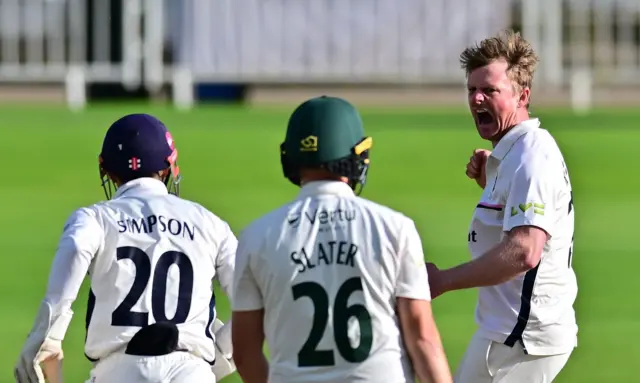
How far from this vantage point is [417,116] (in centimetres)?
2234

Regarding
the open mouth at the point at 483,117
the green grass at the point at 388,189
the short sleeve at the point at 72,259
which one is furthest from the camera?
the green grass at the point at 388,189

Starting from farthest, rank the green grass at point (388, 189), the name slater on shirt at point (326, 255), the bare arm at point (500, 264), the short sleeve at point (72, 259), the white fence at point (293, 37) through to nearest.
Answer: the white fence at point (293, 37)
the green grass at point (388, 189)
the bare arm at point (500, 264)
the short sleeve at point (72, 259)
the name slater on shirt at point (326, 255)

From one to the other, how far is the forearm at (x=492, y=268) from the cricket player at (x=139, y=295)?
951 mm

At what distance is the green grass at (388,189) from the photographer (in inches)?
447

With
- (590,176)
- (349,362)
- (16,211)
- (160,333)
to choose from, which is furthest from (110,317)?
(590,176)

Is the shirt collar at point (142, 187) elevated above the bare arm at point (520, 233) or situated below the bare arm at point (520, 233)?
above

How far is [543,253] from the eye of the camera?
6035mm

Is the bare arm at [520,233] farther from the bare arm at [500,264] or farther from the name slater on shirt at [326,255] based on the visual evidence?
the name slater on shirt at [326,255]

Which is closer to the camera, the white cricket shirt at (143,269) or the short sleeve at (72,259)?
the short sleeve at (72,259)

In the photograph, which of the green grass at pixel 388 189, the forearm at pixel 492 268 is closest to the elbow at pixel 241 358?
the forearm at pixel 492 268

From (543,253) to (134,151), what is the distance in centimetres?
166

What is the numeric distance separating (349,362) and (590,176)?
14.3 m

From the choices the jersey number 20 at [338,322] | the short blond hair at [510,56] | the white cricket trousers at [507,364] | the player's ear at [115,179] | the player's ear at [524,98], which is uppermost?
the short blond hair at [510,56]

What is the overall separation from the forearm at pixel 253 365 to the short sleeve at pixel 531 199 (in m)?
1.29
